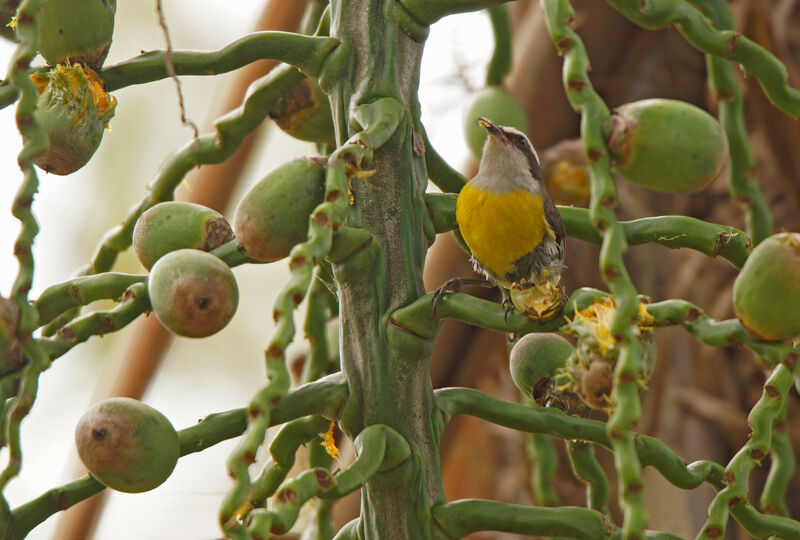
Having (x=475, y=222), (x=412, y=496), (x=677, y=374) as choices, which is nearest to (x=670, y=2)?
(x=475, y=222)

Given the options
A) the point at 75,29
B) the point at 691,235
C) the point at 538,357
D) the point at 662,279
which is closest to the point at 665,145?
the point at 691,235

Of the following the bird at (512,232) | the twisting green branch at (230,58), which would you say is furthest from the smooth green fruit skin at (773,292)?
the twisting green branch at (230,58)

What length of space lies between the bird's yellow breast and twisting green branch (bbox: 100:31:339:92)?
0.14 metres

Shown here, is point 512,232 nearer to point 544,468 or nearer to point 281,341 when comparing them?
point 544,468

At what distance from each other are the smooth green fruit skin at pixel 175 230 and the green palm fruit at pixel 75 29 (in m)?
0.11

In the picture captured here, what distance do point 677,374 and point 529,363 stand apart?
3.03 ft

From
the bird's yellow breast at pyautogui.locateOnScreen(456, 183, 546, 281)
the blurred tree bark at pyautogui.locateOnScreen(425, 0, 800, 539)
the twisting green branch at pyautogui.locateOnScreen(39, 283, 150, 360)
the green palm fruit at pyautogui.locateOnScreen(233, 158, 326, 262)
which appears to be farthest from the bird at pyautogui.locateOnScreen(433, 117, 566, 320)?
Result: the blurred tree bark at pyautogui.locateOnScreen(425, 0, 800, 539)

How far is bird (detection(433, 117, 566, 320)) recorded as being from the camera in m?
0.61

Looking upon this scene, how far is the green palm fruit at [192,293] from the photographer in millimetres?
614

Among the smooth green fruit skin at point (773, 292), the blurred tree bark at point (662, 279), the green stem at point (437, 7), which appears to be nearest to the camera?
the smooth green fruit skin at point (773, 292)

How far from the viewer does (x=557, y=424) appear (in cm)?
64

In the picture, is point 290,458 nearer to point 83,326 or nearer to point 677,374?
point 83,326

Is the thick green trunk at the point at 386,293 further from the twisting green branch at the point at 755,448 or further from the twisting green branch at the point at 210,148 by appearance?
the twisting green branch at the point at 755,448

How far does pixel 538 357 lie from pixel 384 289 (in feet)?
0.42
